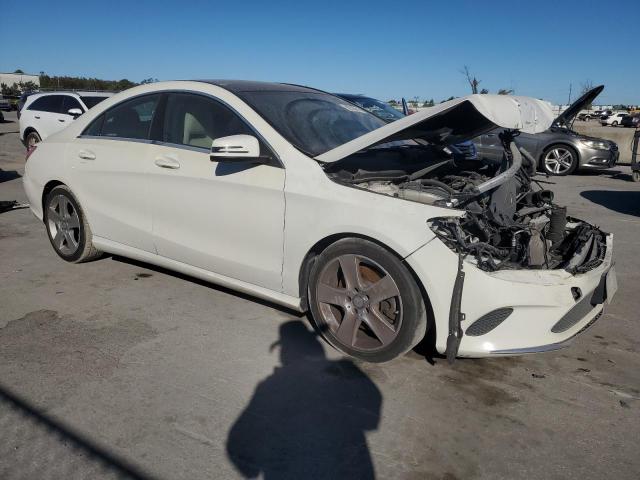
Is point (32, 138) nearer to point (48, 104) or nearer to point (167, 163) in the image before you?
point (48, 104)

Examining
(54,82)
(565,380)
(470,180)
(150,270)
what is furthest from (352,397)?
(54,82)

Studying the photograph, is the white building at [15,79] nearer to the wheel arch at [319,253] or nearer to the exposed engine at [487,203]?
the exposed engine at [487,203]

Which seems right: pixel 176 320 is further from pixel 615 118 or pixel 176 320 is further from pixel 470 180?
pixel 615 118

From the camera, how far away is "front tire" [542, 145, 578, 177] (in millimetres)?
12680


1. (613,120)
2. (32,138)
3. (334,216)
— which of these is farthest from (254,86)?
(613,120)

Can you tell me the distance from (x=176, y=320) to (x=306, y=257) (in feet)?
3.81

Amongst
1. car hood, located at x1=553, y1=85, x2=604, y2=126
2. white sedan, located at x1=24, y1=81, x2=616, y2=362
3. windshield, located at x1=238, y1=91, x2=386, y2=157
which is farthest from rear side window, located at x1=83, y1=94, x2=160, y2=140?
car hood, located at x1=553, y1=85, x2=604, y2=126

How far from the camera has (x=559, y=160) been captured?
12844 mm

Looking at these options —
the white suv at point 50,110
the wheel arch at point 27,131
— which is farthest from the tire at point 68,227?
the wheel arch at point 27,131

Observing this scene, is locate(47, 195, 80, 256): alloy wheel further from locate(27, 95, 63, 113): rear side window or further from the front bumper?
locate(27, 95, 63, 113): rear side window

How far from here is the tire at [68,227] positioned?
4672 millimetres

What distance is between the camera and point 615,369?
3.21 metres

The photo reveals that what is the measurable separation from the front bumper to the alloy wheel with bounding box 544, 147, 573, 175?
11.0 metres

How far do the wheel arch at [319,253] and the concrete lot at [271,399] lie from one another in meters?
0.27
